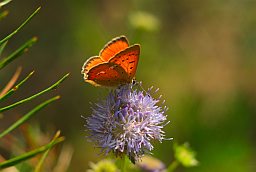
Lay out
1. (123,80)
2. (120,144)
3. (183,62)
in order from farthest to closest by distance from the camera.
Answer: (183,62) → (123,80) → (120,144)

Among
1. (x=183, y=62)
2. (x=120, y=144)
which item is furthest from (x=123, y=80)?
(x=183, y=62)

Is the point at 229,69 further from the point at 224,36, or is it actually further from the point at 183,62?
the point at 183,62

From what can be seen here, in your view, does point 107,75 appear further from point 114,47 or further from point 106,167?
point 106,167

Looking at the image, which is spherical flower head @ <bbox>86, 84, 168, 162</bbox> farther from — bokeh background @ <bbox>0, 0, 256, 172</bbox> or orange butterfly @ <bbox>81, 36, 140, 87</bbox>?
bokeh background @ <bbox>0, 0, 256, 172</bbox>

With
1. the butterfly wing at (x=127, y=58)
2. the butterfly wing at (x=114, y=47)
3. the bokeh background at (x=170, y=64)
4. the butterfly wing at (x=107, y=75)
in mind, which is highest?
the bokeh background at (x=170, y=64)

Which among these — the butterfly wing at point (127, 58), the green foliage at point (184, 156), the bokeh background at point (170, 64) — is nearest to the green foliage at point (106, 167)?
the green foliage at point (184, 156)

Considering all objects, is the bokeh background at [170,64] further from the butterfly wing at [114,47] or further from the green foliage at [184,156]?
the butterfly wing at [114,47]

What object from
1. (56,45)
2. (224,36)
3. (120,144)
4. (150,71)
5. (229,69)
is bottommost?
(120,144)
